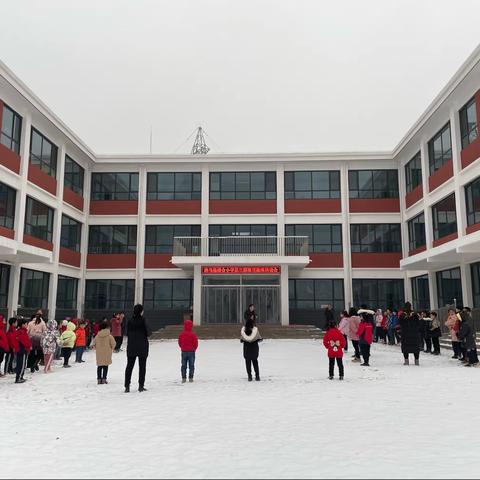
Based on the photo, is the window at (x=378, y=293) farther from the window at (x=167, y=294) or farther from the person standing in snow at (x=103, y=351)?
the person standing in snow at (x=103, y=351)

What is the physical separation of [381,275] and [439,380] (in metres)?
19.3

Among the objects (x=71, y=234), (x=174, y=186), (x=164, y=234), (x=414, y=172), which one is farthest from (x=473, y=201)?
(x=71, y=234)

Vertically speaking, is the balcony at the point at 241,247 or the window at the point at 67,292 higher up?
the balcony at the point at 241,247

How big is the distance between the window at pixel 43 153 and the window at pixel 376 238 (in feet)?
60.8

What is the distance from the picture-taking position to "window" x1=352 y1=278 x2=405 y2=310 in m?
29.0

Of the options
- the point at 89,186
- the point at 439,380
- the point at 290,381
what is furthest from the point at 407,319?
the point at 89,186

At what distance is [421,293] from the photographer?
27.3m

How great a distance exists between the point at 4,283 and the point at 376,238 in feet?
70.7

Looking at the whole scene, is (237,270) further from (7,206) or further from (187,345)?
(187,345)

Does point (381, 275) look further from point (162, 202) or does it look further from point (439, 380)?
point (439, 380)

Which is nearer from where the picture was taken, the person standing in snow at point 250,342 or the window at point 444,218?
the person standing in snow at point 250,342

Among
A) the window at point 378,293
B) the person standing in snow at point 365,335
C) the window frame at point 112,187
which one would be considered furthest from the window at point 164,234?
the person standing in snow at point 365,335

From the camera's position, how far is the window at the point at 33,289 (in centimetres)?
2302

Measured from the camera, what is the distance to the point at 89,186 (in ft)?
100
